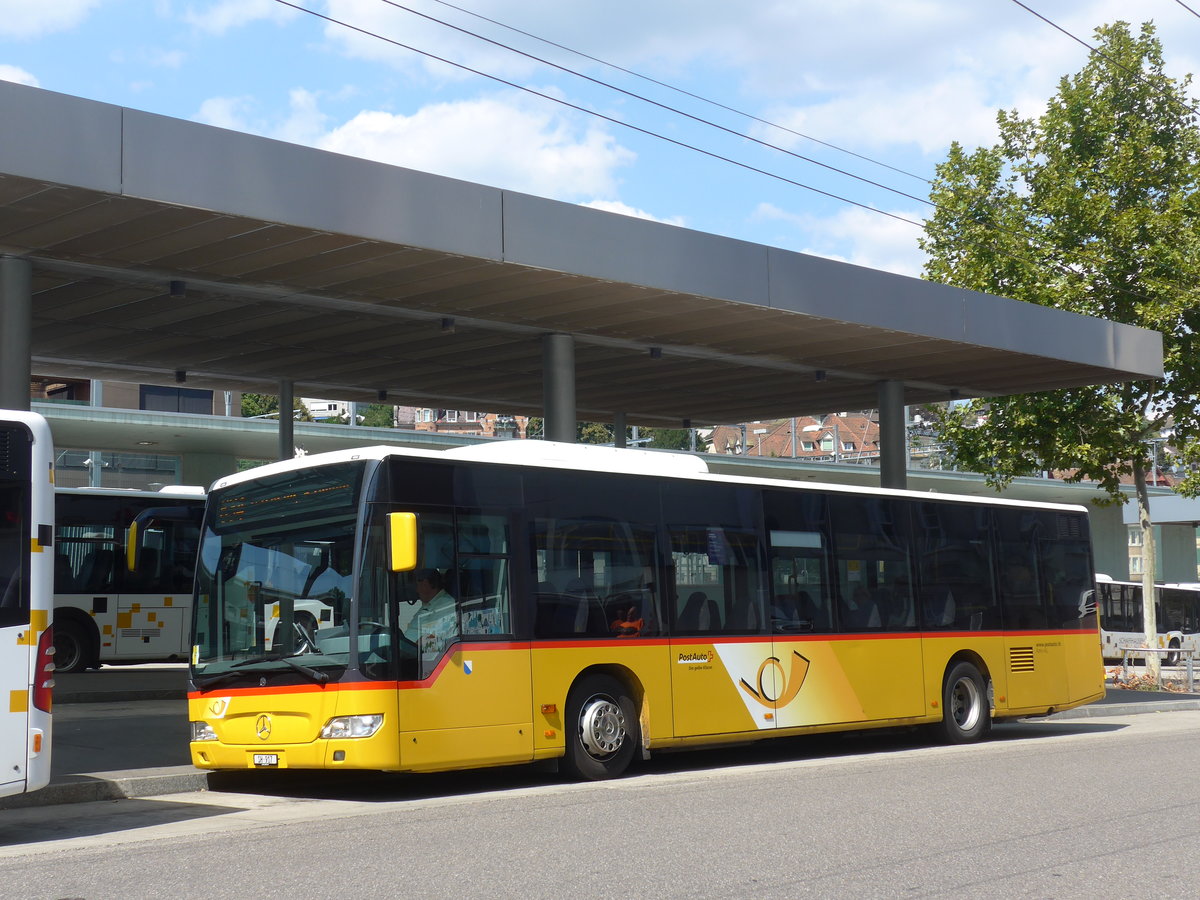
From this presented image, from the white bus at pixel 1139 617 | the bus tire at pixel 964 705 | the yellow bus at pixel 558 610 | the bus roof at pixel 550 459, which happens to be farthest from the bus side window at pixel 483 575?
the white bus at pixel 1139 617

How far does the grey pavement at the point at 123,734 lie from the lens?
1126cm

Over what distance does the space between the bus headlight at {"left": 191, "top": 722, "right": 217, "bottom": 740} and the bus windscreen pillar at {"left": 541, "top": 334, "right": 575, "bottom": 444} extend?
769cm

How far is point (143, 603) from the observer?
933 inches

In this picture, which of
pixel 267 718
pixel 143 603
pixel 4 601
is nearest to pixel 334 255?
pixel 267 718

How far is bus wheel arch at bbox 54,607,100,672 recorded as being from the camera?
900 inches

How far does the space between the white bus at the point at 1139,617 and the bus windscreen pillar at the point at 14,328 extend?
→ 3477cm

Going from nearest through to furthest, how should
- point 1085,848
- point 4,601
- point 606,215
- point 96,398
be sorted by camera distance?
point 1085,848 < point 4,601 < point 606,215 < point 96,398

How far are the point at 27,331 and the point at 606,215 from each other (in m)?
6.26

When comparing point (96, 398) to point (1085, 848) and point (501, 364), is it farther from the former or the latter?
point (1085, 848)

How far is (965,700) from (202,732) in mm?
9468

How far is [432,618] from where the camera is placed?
445 inches

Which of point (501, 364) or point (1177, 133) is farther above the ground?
point (1177, 133)

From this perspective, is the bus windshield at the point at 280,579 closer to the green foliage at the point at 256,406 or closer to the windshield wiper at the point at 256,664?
the windshield wiper at the point at 256,664

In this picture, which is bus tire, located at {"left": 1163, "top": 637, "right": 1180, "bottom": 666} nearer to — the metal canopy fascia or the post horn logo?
the metal canopy fascia
